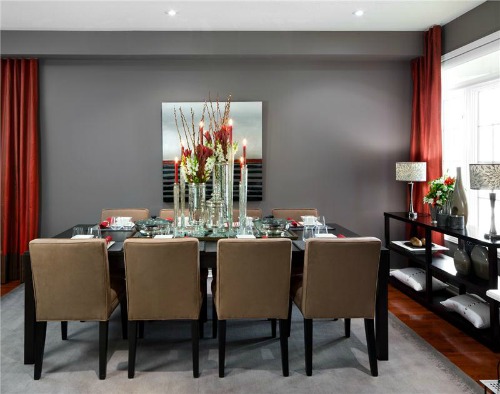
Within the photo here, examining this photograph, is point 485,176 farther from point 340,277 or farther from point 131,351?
point 131,351

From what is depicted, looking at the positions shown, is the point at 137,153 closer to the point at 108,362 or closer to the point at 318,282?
the point at 108,362

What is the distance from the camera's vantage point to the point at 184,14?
4.22 meters

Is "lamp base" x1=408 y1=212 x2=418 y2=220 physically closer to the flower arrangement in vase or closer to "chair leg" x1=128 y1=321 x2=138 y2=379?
the flower arrangement in vase

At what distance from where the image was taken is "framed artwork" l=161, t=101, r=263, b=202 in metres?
4.97

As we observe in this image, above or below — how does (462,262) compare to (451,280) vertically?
above

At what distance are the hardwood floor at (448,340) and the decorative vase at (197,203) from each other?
5.99 ft

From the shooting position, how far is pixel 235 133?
16.5 feet

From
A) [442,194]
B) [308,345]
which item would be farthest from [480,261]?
[308,345]

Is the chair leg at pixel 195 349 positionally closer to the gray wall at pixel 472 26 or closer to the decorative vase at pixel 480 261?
the decorative vase at pixel 480 261

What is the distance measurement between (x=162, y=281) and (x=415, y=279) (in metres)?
2.65

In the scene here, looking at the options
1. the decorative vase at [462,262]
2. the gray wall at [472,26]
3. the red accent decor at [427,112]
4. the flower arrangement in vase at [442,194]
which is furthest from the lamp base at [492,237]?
the gray wall at [472,26]

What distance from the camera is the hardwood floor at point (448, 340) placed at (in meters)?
2.80

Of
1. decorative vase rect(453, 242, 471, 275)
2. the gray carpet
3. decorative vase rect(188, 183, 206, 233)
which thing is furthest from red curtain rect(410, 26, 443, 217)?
decorative vase rect(188, 183, 206, 233)

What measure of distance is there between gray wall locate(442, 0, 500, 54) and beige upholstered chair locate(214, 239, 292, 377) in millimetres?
2706
